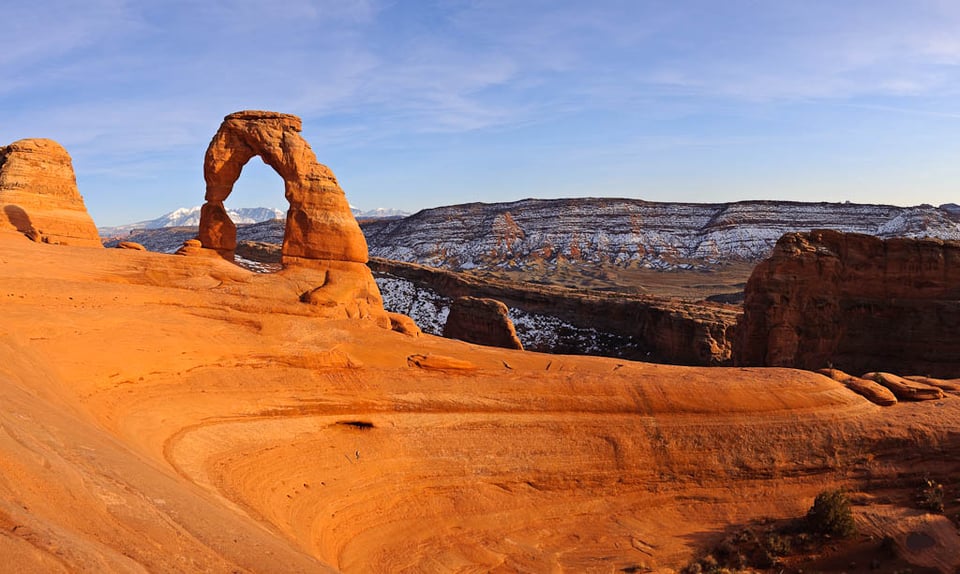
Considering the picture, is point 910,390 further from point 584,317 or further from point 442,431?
point 584,317

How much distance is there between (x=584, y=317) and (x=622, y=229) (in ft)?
229

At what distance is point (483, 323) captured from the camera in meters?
34.0

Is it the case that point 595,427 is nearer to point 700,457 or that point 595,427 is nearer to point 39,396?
point 700,457

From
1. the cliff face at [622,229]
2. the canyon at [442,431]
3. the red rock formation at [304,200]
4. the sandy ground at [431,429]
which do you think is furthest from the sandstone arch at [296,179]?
the cliff face at [622,229]

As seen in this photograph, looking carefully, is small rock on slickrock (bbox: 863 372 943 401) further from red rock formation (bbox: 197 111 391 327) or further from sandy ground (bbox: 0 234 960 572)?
red rock formation (bbox: 197 111 391 327)

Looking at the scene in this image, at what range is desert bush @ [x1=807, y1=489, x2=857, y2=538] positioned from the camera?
11758 millimetres

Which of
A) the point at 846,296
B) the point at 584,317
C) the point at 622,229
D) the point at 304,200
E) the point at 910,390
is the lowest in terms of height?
the point at 584,317

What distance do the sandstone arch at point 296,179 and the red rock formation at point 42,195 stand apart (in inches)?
321

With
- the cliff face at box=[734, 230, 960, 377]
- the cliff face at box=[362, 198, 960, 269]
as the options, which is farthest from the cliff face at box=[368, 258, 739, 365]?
the cliff face at box=[362, 198, 960, 269]

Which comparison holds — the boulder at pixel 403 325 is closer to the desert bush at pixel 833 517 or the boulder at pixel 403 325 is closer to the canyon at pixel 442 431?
the canyon at pixel 442 431

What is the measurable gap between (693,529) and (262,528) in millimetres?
8634

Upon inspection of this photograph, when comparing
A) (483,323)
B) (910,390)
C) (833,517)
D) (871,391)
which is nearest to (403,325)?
(483,323)

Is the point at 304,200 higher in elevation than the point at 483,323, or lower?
higher

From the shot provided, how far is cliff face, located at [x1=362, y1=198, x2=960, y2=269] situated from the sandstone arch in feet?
256
